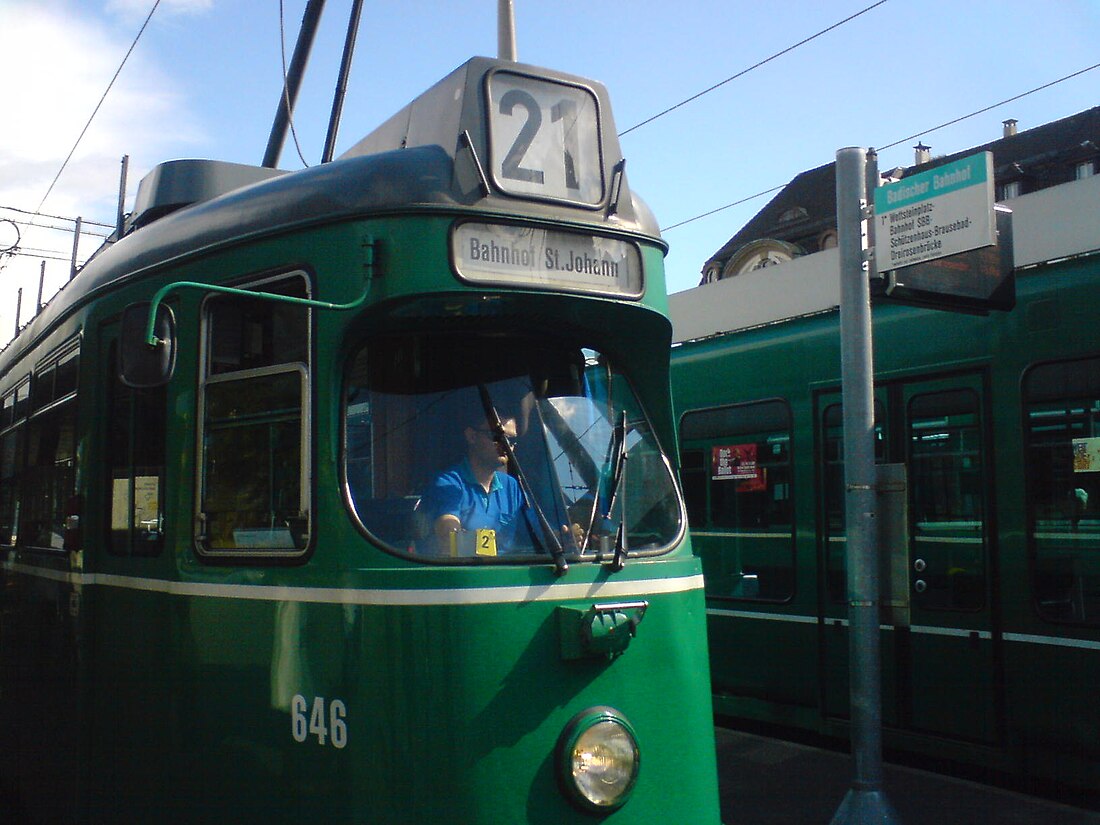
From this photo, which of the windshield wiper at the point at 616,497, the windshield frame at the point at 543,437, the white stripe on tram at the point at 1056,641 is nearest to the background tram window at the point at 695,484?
the white stripe on tram at the point at 1056,641

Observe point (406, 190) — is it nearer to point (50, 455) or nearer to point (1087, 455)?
point (50, 455)

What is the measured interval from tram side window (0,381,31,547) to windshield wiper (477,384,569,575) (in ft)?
11.6

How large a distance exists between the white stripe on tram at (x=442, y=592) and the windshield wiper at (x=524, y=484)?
0.08 meters

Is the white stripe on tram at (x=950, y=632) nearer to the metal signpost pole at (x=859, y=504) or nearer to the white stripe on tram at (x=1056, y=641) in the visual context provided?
the white stripe on tram at (x=1056, y=641)

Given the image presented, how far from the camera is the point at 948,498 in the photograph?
266 inches

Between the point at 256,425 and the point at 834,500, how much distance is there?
15.7 ft

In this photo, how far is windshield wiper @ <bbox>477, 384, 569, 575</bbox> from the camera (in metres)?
3.45

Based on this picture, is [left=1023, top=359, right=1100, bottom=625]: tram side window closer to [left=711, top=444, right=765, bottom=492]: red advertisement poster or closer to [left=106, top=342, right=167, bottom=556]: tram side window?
[left=711, top=444, right=765, bottom=492]: red advertisement poster

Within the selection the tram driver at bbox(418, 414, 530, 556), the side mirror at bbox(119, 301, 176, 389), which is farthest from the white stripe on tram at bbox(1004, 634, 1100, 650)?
the side mirror at bbox(119, 301, 176, 389)

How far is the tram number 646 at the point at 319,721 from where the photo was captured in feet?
10.9

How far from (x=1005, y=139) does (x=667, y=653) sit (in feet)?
165

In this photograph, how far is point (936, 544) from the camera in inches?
268

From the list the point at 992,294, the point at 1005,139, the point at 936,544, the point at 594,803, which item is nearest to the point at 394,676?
the point at 594,803

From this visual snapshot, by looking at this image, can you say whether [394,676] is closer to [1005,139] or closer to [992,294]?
[992,294]
